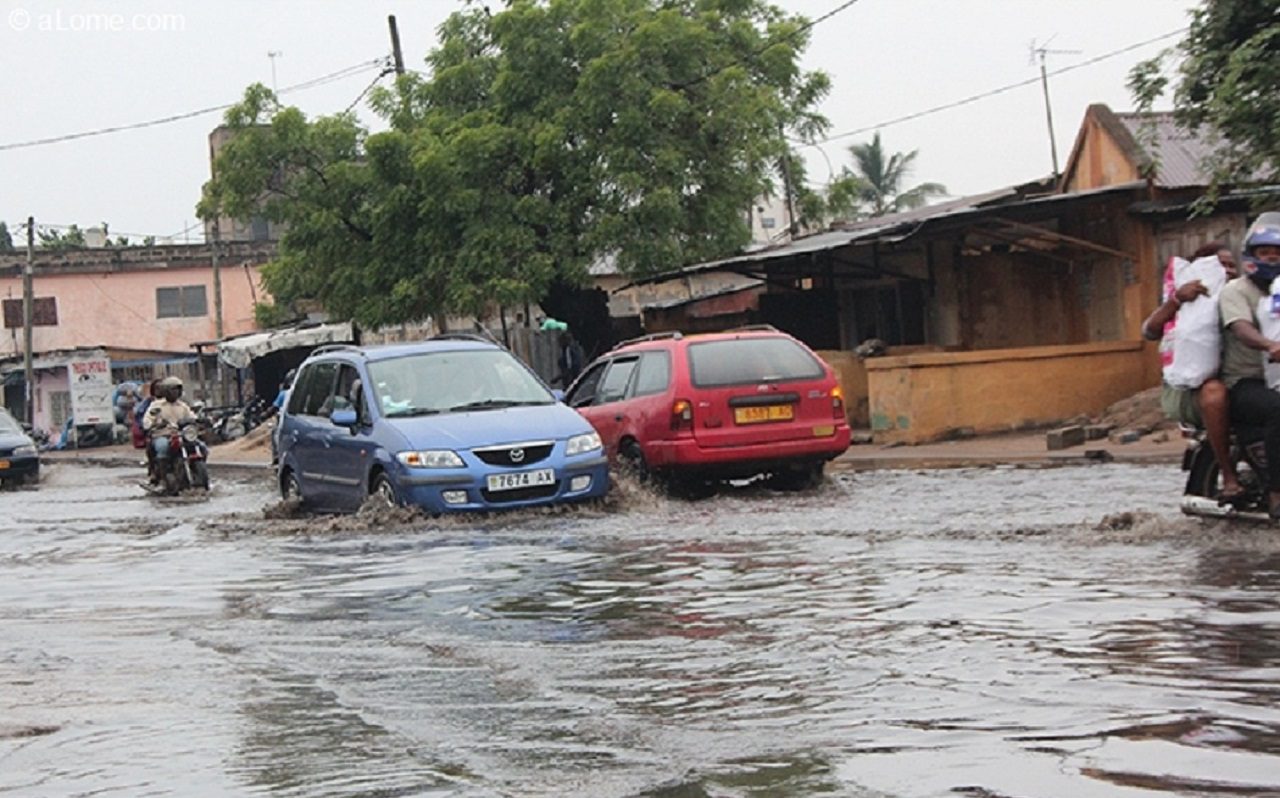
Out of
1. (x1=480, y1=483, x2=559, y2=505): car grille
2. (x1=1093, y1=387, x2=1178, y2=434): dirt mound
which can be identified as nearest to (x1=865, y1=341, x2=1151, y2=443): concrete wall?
(x1=1093, y1=387, x2=1178, y2=434): dirt mound

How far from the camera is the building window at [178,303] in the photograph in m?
68.4

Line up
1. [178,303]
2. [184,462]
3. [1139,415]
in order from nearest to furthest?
[1139,415]
[184,462]
[178,303]

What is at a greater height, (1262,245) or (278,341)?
(278,341)

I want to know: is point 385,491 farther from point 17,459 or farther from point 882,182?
point 882,182

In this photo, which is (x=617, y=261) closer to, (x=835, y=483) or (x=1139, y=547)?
(x=835, y=483)

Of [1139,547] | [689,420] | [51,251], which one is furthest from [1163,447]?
[51,251]

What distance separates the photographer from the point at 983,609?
8391mm

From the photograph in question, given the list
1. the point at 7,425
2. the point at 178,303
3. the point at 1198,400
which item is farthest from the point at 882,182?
the point at 1198,400

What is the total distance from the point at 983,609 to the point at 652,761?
3.26 meters

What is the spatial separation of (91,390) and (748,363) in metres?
40.2

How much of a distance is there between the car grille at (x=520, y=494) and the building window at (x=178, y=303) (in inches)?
2214

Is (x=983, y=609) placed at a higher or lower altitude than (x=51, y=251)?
lower

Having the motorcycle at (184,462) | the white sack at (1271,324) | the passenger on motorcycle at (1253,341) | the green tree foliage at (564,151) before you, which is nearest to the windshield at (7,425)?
the green tree foliage at (564,151)

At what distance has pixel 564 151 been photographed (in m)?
33.7
